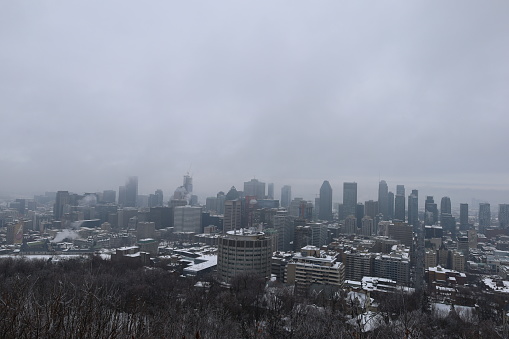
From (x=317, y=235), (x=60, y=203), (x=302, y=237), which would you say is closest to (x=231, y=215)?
(x=302, y=237)

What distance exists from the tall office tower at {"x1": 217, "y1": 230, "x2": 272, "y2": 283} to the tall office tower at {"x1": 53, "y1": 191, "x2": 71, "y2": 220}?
41.8 meters

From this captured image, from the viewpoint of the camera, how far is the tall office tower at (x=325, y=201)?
71.7m

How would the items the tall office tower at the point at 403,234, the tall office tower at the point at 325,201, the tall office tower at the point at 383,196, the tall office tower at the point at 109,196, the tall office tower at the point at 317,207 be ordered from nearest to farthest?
the tall office tower at the point at 403,234 < the tall office tower at the point at 109,196 < the tall office tower at the point at 325,201 < the tall office tower at the point at 383,196 < the tall office tower at the point at 317,207

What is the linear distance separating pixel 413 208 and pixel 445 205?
19.0ft

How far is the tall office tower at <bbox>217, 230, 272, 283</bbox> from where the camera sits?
20125 mm

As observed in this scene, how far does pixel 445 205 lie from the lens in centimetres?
6234

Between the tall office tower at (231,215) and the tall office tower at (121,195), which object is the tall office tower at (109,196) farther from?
the tall office tower at (231,215)

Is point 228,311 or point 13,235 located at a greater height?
point 228,311

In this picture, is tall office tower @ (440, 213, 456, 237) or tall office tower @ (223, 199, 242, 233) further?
tall office tower @ (440, 213, 456, 237)

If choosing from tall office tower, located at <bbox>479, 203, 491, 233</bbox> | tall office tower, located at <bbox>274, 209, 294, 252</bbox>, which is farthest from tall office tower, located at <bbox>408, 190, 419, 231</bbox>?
tall office tower, located at <bbox>274, 209, 294, 252</bbox>

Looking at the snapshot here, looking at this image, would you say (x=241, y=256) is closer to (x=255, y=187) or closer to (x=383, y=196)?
(x=255, y=187)

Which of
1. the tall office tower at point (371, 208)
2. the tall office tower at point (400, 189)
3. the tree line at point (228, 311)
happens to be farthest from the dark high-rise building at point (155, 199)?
the tree line at point (228, 311)

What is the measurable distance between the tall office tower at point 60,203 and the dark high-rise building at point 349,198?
50.4 metres

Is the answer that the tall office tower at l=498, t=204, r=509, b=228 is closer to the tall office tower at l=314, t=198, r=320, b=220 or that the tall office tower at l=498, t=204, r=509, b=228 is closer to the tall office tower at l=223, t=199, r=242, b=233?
the tall office tower at l=314, t=198, r=320, b=220
